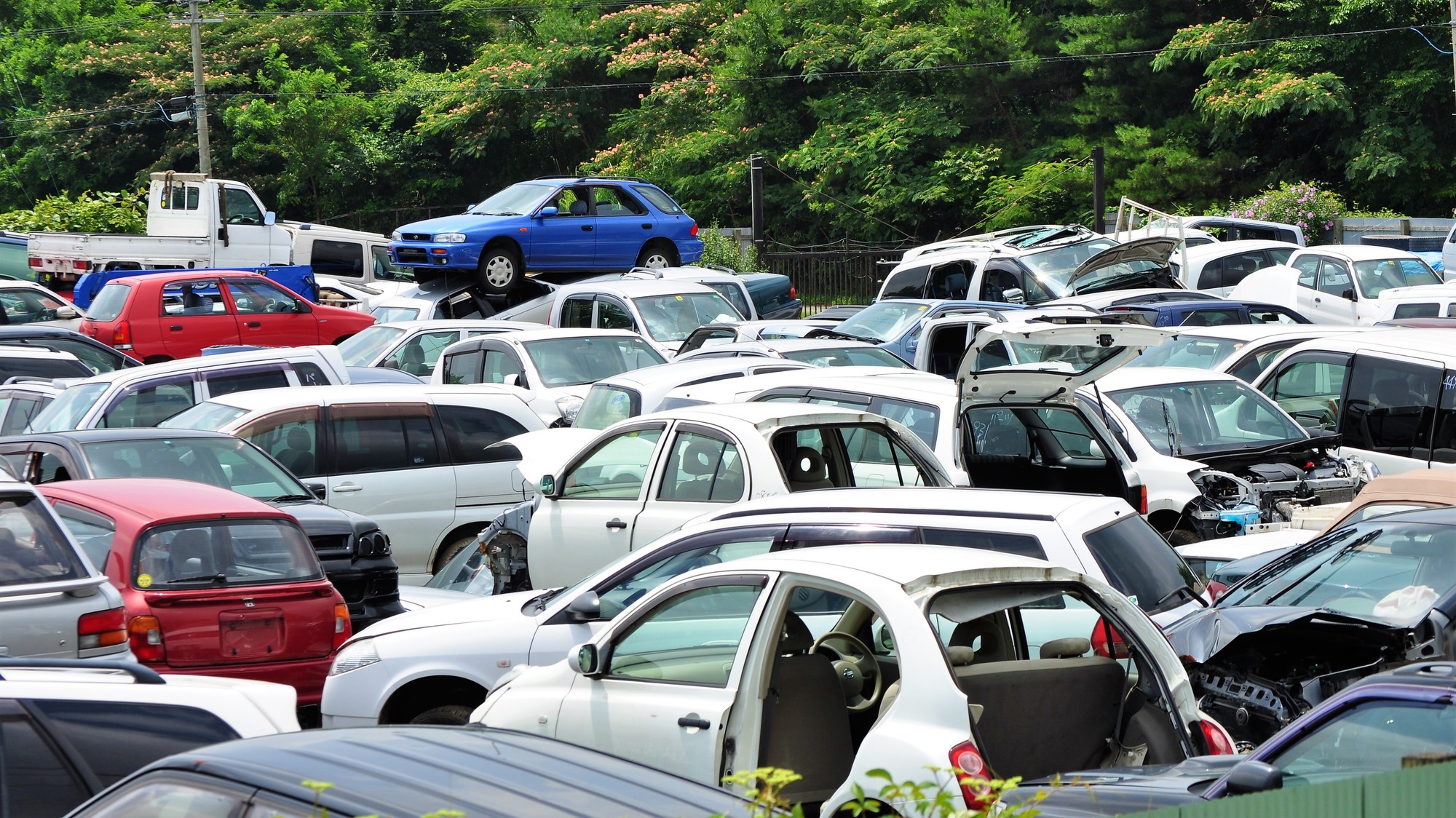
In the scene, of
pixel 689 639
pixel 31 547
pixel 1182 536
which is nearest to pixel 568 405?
pixel 1182 536

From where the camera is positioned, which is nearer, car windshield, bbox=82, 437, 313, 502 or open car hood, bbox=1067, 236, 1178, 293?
car windshield, bbox=82, 437, 313, 502

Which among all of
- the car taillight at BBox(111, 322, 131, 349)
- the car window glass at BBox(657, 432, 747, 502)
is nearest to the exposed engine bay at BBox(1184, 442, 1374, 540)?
the car window glass at BBox(657, 432, 747, 502)

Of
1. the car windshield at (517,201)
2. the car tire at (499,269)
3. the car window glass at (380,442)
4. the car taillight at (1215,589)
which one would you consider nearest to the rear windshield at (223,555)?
the car window glass at (380,442)

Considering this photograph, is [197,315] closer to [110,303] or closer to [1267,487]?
[110,303]

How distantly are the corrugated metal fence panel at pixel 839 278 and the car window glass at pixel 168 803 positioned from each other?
27958 mm

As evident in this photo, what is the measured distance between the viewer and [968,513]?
6664 mm

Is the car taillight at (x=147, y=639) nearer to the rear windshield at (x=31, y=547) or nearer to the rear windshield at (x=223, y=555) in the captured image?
the rear windshield at (x=223, y=555)

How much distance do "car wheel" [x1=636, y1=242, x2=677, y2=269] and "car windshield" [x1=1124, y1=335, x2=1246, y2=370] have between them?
9625 millimetres

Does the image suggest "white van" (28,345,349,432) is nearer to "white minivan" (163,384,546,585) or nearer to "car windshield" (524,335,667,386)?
"white minivan" (163,384,546,585)

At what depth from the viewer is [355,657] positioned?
728 centimetres

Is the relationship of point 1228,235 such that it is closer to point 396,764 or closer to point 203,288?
point 203,288

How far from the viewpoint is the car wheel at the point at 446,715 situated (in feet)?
23.5

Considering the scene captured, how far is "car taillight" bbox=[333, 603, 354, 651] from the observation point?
8.76 m

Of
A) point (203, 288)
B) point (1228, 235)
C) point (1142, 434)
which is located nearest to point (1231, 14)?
point (1228, 235)
